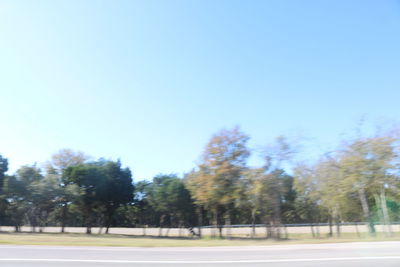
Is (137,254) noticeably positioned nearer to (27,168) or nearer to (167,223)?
(27,168)

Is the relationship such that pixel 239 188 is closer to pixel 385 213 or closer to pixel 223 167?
pixel 223 167

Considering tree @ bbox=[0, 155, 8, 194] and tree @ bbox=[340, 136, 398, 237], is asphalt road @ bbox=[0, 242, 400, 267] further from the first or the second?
tree @ bbox=[0, 155, 8, 194]

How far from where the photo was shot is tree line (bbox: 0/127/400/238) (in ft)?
79.1

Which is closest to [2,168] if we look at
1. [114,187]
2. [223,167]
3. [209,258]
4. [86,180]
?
[86,180]

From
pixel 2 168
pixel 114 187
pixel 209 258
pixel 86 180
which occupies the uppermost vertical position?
pixel 2 168

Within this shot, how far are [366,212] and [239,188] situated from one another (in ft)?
33.6

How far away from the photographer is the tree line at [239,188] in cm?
2411

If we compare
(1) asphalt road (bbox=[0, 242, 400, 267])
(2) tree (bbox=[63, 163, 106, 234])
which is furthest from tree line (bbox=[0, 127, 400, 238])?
(1) asphalt road (bbox=[0, 242, 400, 267])

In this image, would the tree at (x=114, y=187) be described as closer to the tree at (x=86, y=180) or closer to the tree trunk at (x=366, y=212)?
the tree at (x=86, y=180)

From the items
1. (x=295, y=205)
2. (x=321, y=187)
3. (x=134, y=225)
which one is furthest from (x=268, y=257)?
(x=134, y=225)

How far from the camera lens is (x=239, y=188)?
2942cm

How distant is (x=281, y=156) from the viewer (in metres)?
26.1

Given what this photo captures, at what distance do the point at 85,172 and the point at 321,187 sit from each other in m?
32.3

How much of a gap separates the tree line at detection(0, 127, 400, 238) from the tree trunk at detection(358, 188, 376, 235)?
0.07 m
